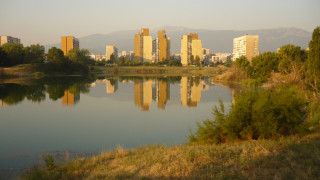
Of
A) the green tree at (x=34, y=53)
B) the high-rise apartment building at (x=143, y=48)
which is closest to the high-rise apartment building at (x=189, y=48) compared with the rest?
the high-rise apartment building at (x=143, y=48)

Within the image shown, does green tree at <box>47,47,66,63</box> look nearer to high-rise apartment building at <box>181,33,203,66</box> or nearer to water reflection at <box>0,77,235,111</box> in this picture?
water reflection at <box>0,77,235,111</box>

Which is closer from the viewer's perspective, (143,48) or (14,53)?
(14,53)

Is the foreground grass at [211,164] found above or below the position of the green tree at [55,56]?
below

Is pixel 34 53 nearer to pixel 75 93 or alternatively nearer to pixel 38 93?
pixel 38 93

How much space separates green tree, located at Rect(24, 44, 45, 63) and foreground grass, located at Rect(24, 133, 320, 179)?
72541 mm

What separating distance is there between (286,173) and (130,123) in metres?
9.64

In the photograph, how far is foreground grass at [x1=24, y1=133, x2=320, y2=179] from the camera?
208 inches

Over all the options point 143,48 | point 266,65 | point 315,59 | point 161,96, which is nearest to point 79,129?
point 315,59

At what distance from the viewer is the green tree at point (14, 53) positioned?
66188mm

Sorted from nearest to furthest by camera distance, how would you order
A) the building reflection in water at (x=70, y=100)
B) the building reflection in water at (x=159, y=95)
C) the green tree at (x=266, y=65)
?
the building reflection in water at (x=70, y=100), the building reflection in water at (x=159, y=95), the green tree at (x=266, y=65)

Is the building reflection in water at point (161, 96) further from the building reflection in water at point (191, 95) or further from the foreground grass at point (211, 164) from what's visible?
the foreground grass at point (211, 164)

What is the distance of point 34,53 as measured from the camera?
78000 mm

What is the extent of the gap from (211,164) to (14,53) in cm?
7462

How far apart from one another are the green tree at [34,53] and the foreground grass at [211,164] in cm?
7254
